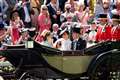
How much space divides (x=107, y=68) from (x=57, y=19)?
5.74 meters

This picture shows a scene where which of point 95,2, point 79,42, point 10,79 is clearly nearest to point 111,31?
point 79,42

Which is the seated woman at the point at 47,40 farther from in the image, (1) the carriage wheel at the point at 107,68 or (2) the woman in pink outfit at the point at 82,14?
(1) the carriage wheel at the point at 107,68

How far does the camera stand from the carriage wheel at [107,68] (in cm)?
875

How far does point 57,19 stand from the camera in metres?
14.4

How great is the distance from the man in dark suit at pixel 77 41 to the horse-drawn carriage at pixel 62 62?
3634 mm

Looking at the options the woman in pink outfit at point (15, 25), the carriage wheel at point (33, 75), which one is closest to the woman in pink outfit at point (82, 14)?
the woman in pink outfit at point (15, 25)

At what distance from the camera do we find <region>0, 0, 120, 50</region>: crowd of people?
13.4 m

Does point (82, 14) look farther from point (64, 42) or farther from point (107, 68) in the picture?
point (107, 68)

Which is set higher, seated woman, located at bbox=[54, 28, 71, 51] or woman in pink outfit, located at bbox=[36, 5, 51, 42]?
woman in pink outfit, located at bbox=[36, 5, 51, 42]

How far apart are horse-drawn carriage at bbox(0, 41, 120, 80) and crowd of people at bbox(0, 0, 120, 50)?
161 inches

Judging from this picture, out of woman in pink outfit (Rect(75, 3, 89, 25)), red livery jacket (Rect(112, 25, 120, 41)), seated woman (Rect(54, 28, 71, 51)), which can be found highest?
woman in pink outfit (Rect(75, 3, 89, 25))

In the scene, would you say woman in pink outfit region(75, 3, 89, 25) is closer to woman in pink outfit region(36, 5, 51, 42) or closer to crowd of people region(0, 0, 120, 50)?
crowd of people region(0, 0, 120, 50)

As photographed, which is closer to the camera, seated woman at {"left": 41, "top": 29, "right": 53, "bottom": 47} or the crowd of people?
seated woman at {"left": 41, "top": 29, "right": 53, "bottom": 47}

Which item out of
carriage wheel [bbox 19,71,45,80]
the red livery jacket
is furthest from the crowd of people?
carriage wheel [bbox 19,71,45,80]
